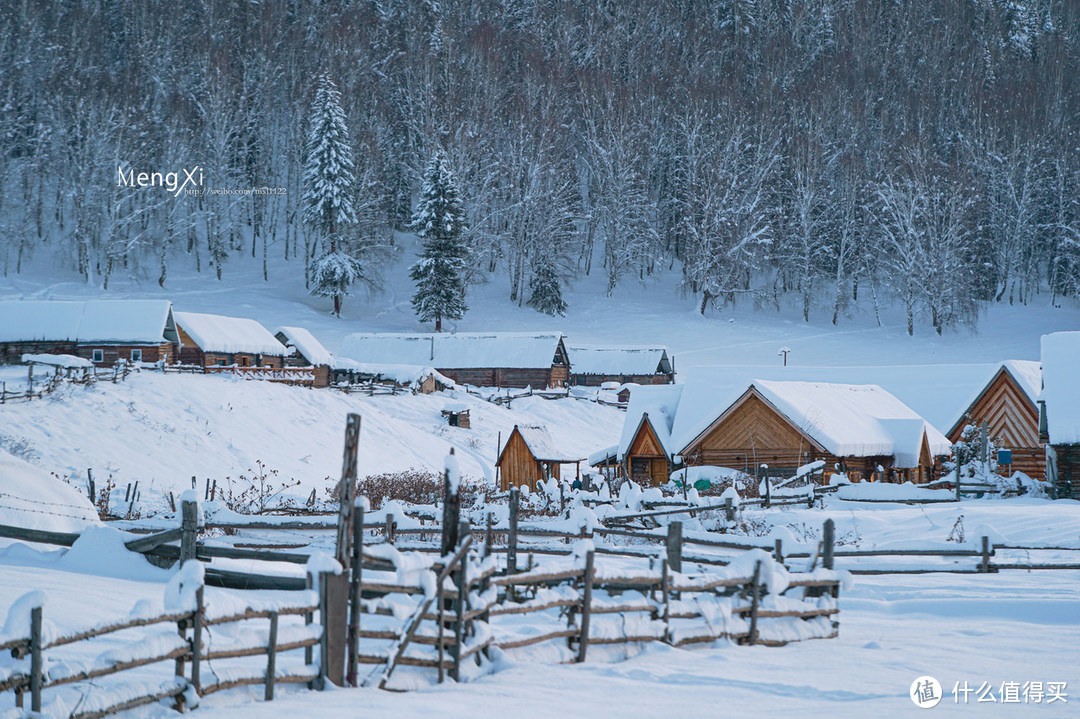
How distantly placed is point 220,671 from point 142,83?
263 feet

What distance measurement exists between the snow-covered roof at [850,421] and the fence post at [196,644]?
25.0 meters

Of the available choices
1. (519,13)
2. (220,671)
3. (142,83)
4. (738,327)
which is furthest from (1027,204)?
(220,671)

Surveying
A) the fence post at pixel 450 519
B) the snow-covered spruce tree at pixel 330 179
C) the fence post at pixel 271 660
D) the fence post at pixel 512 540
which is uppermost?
the snow-covered spruce tree at pixel 330 179

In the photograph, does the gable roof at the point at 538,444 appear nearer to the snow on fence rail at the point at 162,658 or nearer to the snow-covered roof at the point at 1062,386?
the snow-covered roof at the point at 1062,386

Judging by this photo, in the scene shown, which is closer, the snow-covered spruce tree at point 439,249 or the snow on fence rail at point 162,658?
the snow on fence rail at point 162,658

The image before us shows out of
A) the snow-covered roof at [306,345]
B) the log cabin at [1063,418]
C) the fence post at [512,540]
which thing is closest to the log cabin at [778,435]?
the log cabin at [1063,418]

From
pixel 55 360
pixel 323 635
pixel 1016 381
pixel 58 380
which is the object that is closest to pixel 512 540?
pixel 323 635

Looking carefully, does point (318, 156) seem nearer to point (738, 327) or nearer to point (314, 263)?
point (314, 263)

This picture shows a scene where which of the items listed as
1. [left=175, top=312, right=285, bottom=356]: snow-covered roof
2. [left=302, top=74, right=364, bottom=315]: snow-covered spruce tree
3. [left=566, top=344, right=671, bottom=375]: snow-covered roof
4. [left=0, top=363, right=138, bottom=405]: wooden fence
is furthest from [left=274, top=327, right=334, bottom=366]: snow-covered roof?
[left=0, top=363, right=138, bottom=405]: wooden fence

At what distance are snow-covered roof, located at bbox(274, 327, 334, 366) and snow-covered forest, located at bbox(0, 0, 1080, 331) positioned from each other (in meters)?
15.0

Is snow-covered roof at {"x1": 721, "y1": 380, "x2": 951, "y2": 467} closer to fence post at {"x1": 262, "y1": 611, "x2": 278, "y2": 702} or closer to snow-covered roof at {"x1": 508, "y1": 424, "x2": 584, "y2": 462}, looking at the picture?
snow-covered roof at {"x1": 508, "y1": 424, "x2": 584, "y2": 462}

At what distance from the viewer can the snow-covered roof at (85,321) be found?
5150 cm

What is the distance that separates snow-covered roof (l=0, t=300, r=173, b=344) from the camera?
5150 cm

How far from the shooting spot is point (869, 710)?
353 inches
